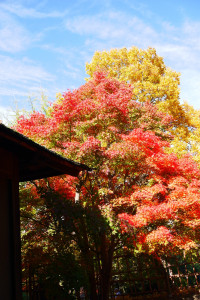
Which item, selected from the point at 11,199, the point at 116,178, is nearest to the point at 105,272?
the point at 116,178

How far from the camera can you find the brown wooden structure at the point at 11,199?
454 centimetres

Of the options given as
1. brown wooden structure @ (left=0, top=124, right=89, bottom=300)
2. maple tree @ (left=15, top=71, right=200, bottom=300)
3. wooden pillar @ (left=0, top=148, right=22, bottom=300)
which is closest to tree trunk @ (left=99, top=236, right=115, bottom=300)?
maple tree @ (left=15, top=71, right=200, bottom=300)

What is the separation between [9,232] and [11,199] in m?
0.50

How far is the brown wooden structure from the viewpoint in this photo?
4.54m

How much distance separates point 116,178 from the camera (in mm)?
11883

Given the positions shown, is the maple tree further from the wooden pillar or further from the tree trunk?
the wooden pillar

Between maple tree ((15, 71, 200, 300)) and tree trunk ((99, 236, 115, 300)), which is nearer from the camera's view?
maple tree ((15, 71, 200, 300))

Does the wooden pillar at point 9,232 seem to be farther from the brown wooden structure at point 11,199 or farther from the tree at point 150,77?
the tree at point 150,77

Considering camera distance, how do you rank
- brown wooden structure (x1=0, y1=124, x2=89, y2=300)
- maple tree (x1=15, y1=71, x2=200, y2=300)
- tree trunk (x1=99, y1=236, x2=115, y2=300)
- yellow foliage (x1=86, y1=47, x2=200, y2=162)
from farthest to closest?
yellow foliage (x1=86, y1=47, x2=200, y2=162) → tree trunk (x1=99, y1=236, x2=115, y2=300) → maple tree (x1=15, y1=71, x2=200, y2=300) → brown wooden structure (x1=0, y1=124, x2=89, y2=300)

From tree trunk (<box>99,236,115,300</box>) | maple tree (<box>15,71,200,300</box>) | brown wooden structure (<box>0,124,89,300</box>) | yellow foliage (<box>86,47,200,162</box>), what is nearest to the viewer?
brown wooden structure (<box>0,124,89,300</box>)

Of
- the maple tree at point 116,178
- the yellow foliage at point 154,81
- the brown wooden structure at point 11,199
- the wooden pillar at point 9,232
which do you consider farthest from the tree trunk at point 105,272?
the yellow foliage at point 154,81

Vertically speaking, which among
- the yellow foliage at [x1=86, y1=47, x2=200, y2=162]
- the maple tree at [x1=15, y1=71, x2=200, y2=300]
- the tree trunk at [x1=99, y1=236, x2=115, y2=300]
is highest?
the yellow foliage at [x1=86, y1=47, x2=200, y2=162]

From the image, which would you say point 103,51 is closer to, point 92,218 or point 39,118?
point 39,118

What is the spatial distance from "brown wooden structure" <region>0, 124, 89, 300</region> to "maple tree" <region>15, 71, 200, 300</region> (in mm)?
3860
